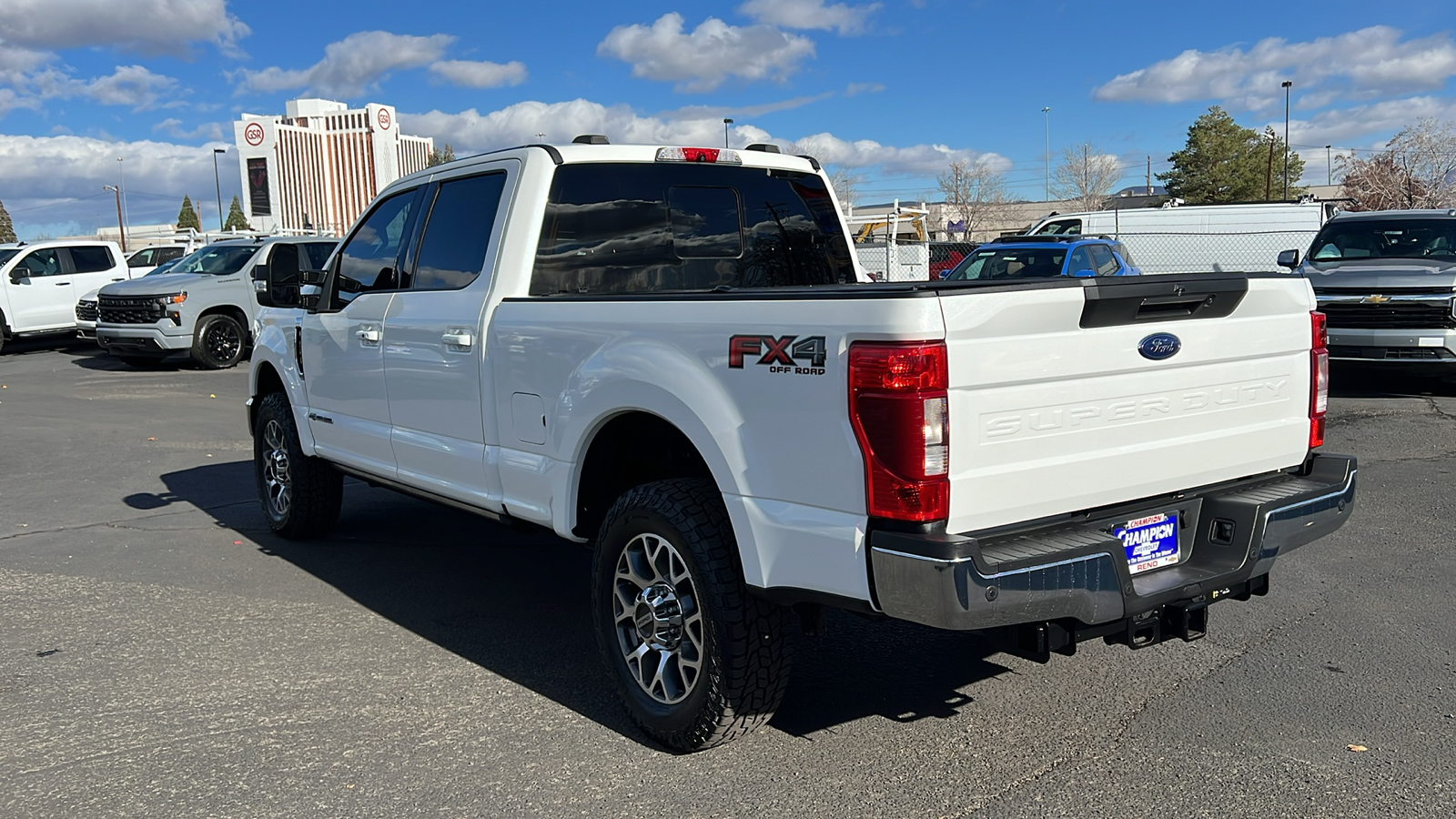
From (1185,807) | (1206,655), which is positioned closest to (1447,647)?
(1206,655)

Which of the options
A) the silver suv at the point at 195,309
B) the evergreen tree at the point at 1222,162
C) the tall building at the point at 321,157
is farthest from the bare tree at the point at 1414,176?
the tall building at the point at 321,157

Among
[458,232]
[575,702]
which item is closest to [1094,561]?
[575,702]

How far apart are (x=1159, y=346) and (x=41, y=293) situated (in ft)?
74.9

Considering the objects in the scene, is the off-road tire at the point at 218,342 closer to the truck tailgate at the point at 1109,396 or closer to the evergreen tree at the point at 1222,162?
the truck tailgate at the point at 1109,396

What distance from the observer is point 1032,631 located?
11.3ft

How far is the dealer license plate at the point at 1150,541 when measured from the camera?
3.55m

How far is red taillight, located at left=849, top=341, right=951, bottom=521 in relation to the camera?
3.05 metres

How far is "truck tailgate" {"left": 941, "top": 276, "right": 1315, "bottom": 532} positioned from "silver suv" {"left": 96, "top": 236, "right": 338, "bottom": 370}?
604 inches

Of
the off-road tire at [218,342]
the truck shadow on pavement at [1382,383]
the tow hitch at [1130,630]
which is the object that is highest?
the off-road tire at [218,342]

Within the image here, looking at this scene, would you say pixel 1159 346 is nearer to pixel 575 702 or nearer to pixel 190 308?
pixel 575 702

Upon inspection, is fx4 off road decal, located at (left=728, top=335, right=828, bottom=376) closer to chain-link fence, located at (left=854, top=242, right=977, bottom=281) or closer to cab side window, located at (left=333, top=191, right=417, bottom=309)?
cab side window, located at (left=333, top=191, right=417, bottom=309)

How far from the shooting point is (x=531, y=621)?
5.38m

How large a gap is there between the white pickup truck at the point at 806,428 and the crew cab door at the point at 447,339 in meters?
0.02

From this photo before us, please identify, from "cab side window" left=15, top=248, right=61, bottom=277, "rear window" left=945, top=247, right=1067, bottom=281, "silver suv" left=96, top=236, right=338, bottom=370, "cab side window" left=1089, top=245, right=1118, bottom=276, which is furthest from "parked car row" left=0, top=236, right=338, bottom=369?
"cab side window" left=1089, top=245, right=1118, bottom=276
